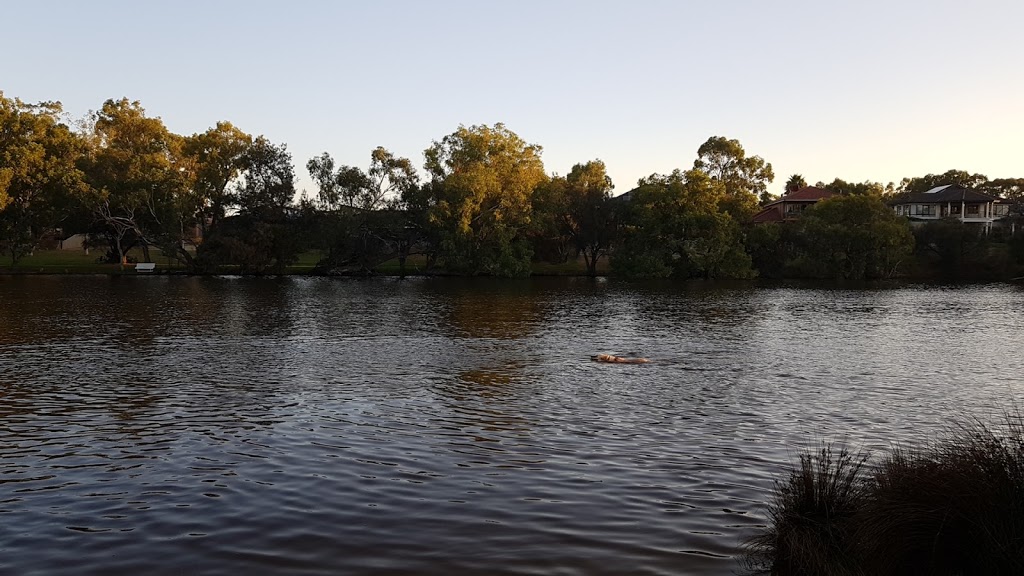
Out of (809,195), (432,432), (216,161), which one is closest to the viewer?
(432,432)

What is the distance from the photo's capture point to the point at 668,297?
259ft

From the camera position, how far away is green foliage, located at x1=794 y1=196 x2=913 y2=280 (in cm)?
11788

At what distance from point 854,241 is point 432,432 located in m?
114

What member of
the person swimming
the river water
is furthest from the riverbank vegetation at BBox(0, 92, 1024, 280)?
the person swimming

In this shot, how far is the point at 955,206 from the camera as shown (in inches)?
5709

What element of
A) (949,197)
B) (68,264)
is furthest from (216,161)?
(949,197)

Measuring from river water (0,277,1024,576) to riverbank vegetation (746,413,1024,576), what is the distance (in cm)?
145

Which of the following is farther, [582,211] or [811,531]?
[582,211]

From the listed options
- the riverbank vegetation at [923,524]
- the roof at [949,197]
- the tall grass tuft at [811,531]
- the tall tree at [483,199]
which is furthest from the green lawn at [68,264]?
the roof at [949,197]

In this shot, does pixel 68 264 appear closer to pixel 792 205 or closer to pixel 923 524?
pixel 923 524

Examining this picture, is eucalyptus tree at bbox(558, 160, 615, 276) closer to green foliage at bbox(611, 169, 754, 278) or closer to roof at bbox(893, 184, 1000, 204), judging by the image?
green foliage at bbox(611, 169, 754, 278)

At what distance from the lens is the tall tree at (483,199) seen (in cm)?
10988

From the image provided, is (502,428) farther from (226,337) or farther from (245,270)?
(245,270)

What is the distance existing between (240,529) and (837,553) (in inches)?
368
